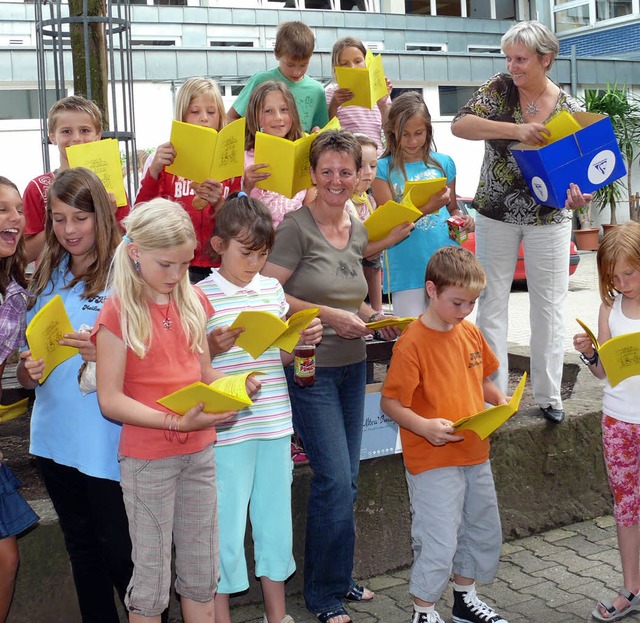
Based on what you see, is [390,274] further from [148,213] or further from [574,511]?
[148,213]

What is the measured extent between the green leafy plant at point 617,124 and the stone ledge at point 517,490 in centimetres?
1438

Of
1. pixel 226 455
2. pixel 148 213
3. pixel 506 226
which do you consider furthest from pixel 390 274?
pixel 148 213

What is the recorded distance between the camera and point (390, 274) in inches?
195

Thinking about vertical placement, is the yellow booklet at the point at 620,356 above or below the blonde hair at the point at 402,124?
below

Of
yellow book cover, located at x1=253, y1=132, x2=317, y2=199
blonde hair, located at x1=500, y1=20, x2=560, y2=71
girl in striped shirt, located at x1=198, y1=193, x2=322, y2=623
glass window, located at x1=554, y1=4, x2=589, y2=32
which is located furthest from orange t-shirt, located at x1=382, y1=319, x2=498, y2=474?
glass window, located at x1=554, y1=4, x2=589, y2=32

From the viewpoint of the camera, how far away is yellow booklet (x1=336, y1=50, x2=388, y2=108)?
5.03 m

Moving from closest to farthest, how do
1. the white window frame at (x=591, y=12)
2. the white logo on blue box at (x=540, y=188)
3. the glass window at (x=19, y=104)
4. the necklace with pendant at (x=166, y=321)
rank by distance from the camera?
the necklace with pendant at (x=166, y=321)
the white logo on blue box at (x=540, y=188)
the glass window at (x=19, y=104)
the white window frame at (x=591, y=12)

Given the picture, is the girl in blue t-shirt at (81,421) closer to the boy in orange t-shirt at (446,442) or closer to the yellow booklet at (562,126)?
the boy in orange t-shirt at (446,442)

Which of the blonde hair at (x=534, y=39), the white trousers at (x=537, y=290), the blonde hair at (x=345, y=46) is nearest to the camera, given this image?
the blonde hair at (x=534, y=39)

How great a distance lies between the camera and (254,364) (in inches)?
140

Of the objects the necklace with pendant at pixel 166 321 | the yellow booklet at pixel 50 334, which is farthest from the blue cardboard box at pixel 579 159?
the yellow booklet at pixel 50 334

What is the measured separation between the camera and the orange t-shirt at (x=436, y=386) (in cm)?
372

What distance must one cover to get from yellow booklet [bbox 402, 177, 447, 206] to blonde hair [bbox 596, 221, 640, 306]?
2.38 ft

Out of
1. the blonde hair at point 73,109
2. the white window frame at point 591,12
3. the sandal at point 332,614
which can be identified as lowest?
the sandal at point 332,614
